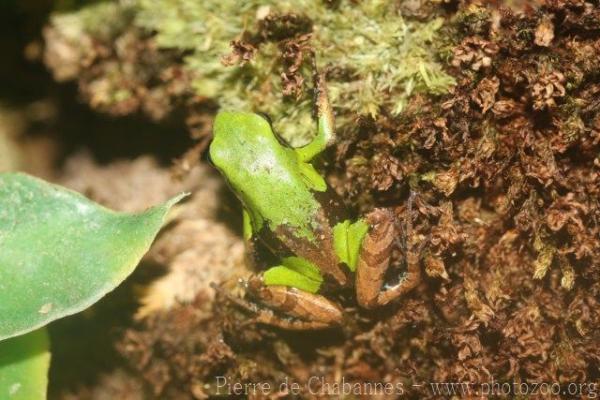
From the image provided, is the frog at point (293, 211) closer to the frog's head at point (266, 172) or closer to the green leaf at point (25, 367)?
the frog's head at point (266, 172)

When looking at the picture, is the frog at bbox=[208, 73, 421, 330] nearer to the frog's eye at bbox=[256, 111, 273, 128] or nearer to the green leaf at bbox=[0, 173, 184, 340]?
the frog's eye at bbox=[256, 111, 273, 128]

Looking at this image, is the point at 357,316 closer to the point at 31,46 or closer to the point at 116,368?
the point at 116,368

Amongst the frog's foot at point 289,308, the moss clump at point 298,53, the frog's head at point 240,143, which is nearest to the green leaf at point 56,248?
the frog's head at point 240,143

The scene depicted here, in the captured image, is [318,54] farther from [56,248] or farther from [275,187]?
[56,248]

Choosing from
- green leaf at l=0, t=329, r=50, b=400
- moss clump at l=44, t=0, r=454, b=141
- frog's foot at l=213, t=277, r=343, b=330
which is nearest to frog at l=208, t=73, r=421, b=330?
frog's foot at l=213, t=277, r=343, b=330

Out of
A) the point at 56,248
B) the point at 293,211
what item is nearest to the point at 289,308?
the point at 293,211

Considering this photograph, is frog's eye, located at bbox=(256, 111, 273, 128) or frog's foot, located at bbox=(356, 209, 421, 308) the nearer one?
frog's foot, located at bbox=(356, 209, 421, 308)
